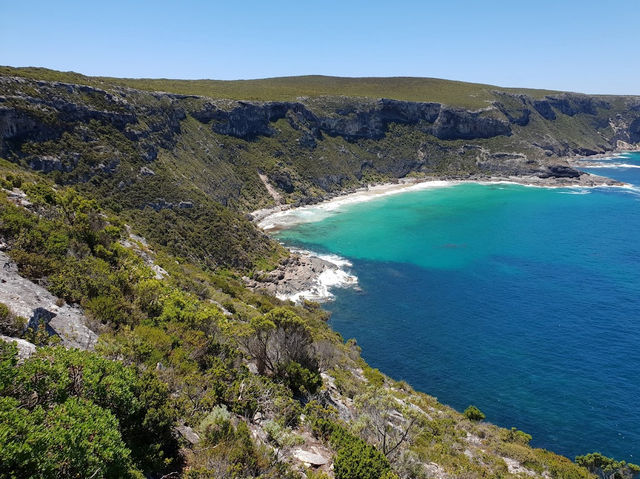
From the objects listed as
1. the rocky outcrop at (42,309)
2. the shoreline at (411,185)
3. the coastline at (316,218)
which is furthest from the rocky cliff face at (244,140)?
the rocky outcrop at (42,309)

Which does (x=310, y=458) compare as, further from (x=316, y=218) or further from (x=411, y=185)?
(x=411, y=185)

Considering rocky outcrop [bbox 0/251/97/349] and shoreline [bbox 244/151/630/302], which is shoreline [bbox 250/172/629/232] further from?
rocky outcrop [bbox 0/251/97/349]

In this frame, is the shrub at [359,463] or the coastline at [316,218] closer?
the shrub at [359,463]

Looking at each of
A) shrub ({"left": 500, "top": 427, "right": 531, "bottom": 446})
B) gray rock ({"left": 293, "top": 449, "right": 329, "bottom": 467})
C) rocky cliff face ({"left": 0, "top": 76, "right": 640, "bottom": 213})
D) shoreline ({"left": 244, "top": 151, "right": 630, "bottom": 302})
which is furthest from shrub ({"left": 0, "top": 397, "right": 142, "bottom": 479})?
rocky cliff face ({"left": 0, "top": 76, "right": 640, "bottom": 213})

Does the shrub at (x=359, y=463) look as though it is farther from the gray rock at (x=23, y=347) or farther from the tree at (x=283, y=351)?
the gray rock at (x=23, y=347)

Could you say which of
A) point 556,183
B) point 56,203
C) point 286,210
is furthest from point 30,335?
point 556,183

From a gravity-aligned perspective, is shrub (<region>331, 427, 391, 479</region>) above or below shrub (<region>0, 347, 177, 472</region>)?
below
